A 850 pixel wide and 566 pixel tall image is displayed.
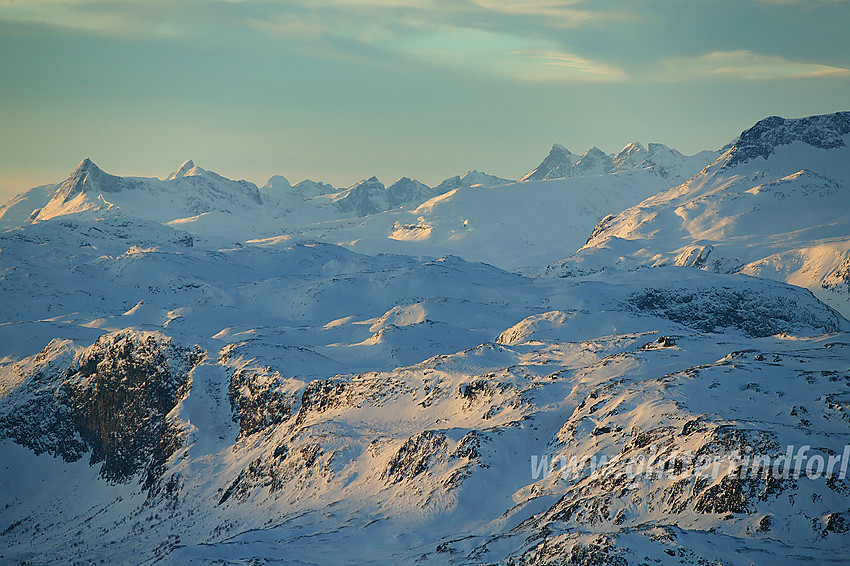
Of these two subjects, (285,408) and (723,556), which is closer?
(723,556)

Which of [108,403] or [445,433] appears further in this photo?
[108,403]

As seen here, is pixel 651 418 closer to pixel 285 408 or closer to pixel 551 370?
pixel 551 370

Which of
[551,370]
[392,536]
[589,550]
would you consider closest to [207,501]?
[392,536]

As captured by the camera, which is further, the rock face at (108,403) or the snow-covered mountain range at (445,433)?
the rock face at (108,403)

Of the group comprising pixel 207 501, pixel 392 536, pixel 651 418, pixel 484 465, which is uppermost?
pixel 651 418

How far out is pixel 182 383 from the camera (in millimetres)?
92188

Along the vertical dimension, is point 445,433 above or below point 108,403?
above

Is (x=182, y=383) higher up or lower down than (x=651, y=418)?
lower down

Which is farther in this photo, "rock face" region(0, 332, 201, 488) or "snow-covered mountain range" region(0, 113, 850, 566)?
"rock face" region(0, 332, 201, 488)

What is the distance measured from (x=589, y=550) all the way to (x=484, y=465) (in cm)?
1778

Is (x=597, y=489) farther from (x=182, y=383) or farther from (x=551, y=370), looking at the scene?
(x=182, y=383)

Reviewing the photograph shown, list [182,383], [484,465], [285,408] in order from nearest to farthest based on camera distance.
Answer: [484,465]
[285,408]
[182,383]

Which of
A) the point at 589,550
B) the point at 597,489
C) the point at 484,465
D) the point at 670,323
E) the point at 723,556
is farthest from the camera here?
the point at 670,323

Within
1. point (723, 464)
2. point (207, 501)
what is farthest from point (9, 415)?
point (723, 464)
